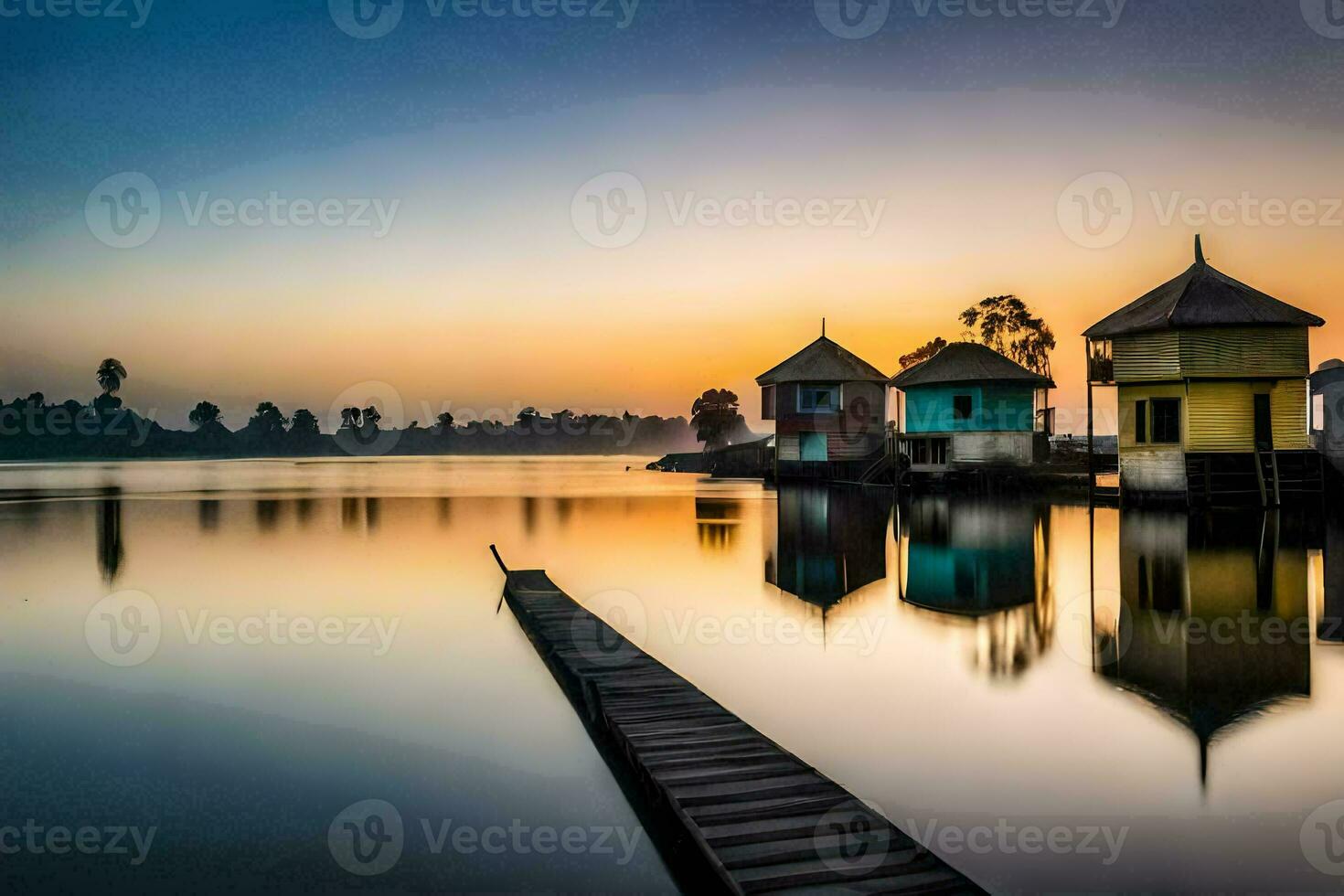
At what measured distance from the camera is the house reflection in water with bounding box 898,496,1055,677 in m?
13.6

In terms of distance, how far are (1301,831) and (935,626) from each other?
8029 millimetres

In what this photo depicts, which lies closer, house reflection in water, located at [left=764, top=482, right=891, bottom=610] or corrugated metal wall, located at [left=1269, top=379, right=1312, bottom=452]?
house reflection in water, located at [left=764, top=482, right=891, bottom=610]

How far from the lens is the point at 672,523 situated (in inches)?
1439

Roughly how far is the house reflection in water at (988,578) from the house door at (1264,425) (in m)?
8.26

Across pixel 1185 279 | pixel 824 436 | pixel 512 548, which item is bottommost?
pixel 512 548

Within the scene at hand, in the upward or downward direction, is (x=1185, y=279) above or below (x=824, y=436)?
above

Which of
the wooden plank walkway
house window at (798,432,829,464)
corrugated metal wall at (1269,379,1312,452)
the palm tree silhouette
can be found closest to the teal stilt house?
house window at (798,432,829,464)

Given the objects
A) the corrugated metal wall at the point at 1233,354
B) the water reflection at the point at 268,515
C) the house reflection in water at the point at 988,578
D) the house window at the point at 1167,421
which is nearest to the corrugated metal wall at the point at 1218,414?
the house window at the point at 1167,421

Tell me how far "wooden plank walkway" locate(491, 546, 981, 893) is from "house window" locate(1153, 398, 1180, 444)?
98.4 ft

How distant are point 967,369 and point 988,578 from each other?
30.1 m

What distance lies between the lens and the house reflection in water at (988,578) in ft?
44.5

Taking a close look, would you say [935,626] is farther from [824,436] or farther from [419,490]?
[419,490]

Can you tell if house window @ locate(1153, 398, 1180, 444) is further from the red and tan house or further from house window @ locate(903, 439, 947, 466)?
the red and tan house

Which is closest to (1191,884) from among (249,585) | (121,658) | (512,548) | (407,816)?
(407,816)
